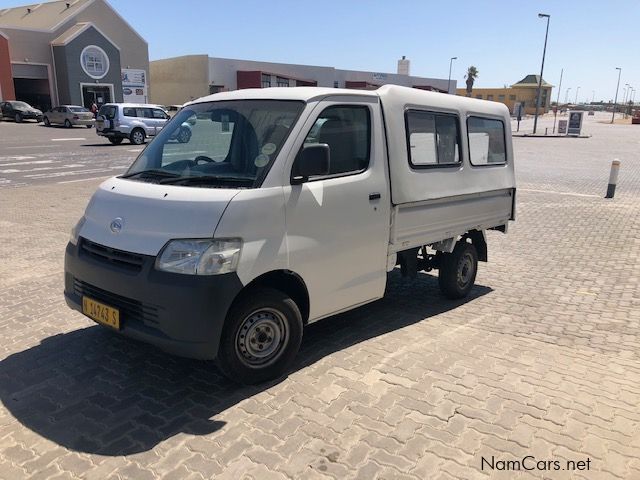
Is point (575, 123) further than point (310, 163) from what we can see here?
Yes

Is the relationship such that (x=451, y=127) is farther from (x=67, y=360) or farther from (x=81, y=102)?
(x=81, y=102)

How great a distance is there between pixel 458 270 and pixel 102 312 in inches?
146

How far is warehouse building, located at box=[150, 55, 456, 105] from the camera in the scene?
55500 millimetres

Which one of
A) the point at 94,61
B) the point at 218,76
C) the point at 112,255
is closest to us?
the point at 112,255

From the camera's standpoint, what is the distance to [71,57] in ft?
147

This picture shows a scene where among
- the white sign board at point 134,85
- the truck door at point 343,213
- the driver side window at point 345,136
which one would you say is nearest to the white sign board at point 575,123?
the white sign board at point 134,85

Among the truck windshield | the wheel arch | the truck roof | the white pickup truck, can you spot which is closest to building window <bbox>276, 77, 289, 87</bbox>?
the truck roof

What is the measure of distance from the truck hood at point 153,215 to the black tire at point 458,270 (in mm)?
3026

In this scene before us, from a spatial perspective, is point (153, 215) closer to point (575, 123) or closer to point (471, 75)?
point (575, 123)

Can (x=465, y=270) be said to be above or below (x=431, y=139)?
below

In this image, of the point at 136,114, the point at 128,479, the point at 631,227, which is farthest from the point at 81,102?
the point at 128,479

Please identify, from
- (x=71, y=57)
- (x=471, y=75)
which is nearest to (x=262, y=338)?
(x=71, y=57)

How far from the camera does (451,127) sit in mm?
5309

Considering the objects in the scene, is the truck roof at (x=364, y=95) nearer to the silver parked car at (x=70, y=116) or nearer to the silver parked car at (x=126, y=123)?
the silver parked car at (x=126, y=123)
